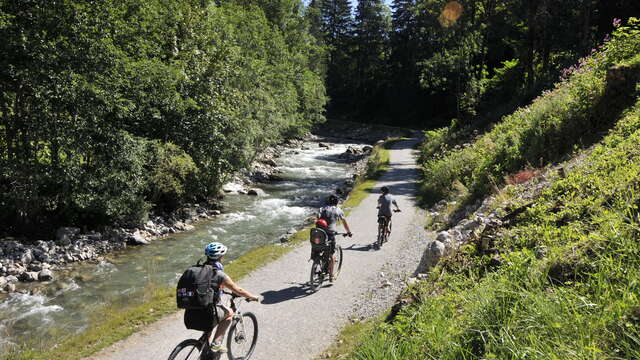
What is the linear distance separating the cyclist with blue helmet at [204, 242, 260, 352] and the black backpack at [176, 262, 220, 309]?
23 cm

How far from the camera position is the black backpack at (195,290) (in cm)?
557

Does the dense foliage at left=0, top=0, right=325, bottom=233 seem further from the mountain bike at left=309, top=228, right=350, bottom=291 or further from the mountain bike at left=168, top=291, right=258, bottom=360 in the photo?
the mountain bike at left=168, top=291, right=258, bottom=360

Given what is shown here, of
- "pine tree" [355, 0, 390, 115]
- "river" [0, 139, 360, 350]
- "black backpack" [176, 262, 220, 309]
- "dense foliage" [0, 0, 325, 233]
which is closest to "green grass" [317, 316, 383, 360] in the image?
"black backpack" [176, 262, 220, 309]

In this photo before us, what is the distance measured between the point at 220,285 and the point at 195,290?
1.89 ft

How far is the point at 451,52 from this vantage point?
120ft

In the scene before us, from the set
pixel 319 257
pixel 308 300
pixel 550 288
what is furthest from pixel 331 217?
pixel 550 288

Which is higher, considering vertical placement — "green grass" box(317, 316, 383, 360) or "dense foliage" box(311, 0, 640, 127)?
"dense foliage" box(311, 0, 640, 127)

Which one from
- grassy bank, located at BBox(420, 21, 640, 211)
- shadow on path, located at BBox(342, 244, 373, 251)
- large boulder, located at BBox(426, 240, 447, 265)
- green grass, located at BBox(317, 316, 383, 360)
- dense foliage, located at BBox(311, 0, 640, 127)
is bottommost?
shadow on path, located at BBox(342, 244, 373, 251)

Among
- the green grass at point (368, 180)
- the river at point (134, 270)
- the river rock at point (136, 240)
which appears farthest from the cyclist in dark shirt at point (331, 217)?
the green grass at point (368, 180)

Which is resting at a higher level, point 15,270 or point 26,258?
point 26,258

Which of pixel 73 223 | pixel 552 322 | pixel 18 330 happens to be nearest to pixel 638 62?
pixel 552 322

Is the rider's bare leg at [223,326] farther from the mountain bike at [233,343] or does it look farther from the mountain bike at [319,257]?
the mountain bike at [319,257]

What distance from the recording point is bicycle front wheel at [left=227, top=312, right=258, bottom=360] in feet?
22.6

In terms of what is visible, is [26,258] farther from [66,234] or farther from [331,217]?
[331,217]
